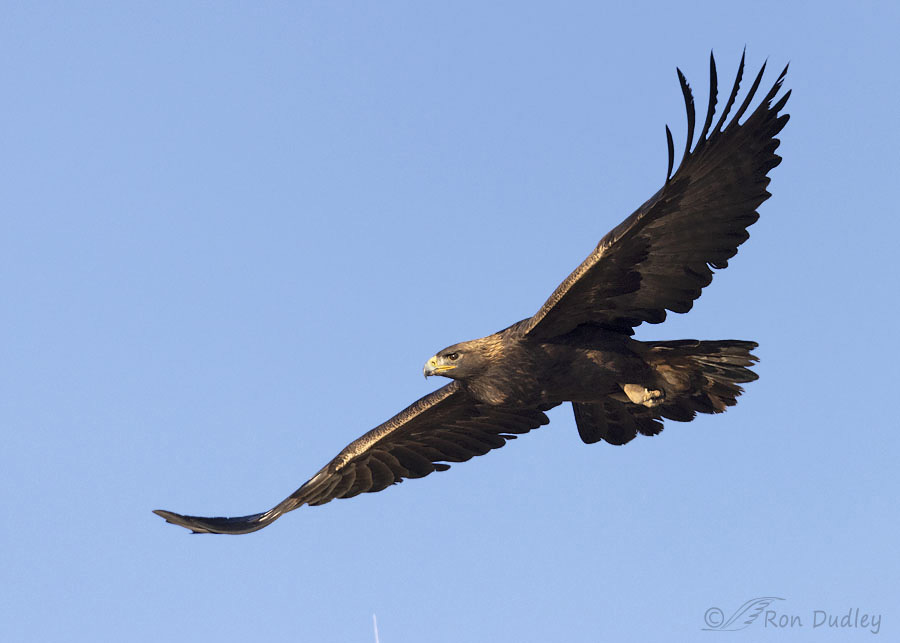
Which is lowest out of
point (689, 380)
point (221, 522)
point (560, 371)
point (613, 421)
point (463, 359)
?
point (221, 522)

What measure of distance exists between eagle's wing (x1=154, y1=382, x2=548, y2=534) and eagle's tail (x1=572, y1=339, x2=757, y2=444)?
1.32 metres

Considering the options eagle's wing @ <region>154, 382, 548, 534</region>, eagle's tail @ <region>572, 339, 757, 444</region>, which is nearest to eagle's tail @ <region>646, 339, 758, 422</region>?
eagle's tail @ <region>572, 339, 757, 444</region>

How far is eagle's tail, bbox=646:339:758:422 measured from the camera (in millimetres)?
11117

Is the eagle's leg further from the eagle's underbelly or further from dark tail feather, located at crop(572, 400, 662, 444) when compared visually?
dark tail feather, located at crop(572, 400, 662, 444)

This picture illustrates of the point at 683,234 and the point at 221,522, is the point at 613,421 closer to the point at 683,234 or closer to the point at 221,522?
the point at 683,234

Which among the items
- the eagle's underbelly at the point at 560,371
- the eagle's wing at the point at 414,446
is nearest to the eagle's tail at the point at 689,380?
the eagle's underbelly at the point at 560,371

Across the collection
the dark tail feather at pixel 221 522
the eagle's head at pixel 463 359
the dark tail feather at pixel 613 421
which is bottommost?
the dark tail feather at pixel 221 522

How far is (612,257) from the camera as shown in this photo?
10.7 meters

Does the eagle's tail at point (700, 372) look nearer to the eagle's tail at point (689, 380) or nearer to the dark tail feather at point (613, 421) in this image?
the eagle's tail at point (689, 380)

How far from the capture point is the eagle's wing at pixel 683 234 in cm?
1012

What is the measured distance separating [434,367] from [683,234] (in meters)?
2.57

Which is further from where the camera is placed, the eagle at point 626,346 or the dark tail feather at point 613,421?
the dark tail feather at point 613,421

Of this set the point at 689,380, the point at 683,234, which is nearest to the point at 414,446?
the point at 689,380

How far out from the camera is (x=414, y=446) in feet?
43.5
